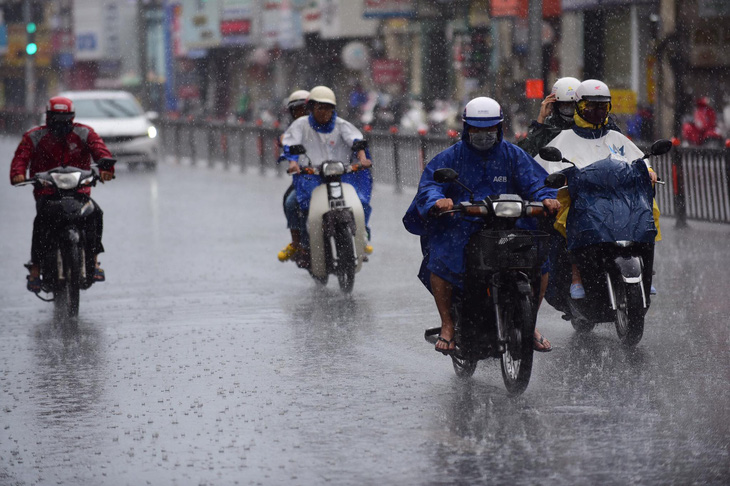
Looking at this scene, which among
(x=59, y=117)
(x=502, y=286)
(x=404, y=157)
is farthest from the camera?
(x=404, y=157)

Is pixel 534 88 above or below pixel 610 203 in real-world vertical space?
above

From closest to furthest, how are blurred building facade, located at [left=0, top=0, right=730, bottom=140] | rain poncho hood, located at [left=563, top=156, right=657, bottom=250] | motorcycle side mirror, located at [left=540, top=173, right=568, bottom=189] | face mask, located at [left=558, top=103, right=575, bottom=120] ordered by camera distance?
motorcycle side mirror, located at [left=540, top=173, right=568, bottom=189], rain poncho hood, located at [left=563, top=156, right=657, bottom=250], face mask, located at [left=558, top=103, right=575, bottom=120], blurred building facade, located at [left=0, top=0, right=730, bottom=140]

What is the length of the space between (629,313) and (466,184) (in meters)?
1.56

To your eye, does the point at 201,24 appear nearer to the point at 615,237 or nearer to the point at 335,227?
the point at 335,227

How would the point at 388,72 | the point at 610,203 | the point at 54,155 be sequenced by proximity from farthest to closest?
the point at 388,72 < the point at 54,155 < the point at 610,203

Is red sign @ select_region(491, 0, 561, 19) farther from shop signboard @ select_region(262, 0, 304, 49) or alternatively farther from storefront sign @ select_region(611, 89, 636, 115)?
shop signboard @ select_region(262, 0, 304, 49)

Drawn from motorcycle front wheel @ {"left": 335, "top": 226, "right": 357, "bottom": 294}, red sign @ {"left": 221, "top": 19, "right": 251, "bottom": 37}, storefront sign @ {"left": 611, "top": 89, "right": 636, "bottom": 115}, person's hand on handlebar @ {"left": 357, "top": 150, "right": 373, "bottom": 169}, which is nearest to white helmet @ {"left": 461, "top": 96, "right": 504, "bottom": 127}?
motorcycle front wheel @ {"left": 335, "top": 226, "right": 357, "bottom": 294}

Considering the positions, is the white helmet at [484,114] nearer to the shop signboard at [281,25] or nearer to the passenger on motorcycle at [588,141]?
the passenger on motorcycle at [588,141]

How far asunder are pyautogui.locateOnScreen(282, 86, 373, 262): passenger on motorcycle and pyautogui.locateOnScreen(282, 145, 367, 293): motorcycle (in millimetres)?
259

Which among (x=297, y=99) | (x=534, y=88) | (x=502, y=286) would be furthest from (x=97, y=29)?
(x=502, y=286)

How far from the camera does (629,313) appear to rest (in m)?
8.45

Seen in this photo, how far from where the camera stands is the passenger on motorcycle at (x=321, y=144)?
11.9 meters

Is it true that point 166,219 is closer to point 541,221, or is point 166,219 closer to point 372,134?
point 372,134

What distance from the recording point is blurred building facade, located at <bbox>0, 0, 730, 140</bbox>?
32.2 m
